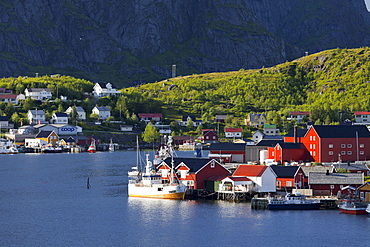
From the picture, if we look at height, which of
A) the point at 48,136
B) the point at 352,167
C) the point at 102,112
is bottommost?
the point at 352,167

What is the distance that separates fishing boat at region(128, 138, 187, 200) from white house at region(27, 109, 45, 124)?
104057 mm

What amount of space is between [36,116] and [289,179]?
114 m

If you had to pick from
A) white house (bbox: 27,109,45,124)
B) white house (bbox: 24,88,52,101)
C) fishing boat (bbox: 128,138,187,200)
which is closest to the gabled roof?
fishing boat (bbox: 128,138,187,200)

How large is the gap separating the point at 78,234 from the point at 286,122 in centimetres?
13611

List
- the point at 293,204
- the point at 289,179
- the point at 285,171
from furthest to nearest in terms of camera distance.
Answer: the point at 285,171 < the point at 289,179 < the point at 293,204

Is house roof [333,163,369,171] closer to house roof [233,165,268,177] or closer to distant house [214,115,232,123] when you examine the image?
house roof [233,165,268,177]

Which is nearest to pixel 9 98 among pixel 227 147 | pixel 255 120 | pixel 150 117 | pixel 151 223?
pixel 150 117

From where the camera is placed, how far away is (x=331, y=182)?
229 ft

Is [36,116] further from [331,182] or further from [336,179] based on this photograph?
[336,179]

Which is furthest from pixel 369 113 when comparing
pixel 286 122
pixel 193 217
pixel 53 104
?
pixel 193 217

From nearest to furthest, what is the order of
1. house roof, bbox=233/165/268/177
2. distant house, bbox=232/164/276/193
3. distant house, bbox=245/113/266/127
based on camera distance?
distant house, bbox=232/164/276/193 → house roof, bbox=233/165/268/177 → distant house, bbox=245/113/266/127

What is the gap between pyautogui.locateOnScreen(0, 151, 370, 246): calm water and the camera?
5359 cm

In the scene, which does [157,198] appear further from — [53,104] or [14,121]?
[53,104]

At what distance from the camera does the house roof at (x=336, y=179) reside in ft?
228
